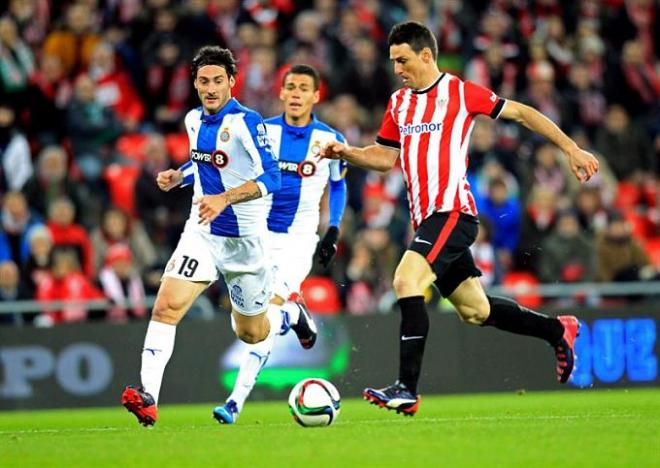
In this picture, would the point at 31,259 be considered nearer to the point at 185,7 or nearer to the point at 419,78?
the point at 185,7

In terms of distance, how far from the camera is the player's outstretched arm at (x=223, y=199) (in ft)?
29.7

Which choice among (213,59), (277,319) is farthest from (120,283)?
(213,59)

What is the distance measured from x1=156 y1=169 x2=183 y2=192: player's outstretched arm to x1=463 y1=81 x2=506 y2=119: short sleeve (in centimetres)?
203

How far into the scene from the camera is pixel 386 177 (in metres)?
17.4

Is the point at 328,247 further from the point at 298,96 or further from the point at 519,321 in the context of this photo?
the point at 519,321

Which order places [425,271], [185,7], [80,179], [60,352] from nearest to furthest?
[425,271], [60,352], [80,179], [185,7]

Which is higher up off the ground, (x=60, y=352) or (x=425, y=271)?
(x=425, y=271)

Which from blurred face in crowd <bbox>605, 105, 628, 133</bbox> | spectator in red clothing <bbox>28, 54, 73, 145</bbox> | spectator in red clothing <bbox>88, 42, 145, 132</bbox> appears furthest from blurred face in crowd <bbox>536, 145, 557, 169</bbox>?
spectator in red clothing <bbox>28, 54, 73, 145</bbox>

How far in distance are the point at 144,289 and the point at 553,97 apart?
6130 millimetres

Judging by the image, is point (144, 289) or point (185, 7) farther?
point (185, 7)

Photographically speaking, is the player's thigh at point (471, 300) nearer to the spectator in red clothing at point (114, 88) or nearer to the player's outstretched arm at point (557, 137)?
the player's outstretched arm at point (557, 137)

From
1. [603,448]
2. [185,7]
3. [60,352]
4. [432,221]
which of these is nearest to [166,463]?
[603,448]

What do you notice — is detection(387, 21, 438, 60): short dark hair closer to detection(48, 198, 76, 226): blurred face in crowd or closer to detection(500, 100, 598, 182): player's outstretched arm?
detection(500, 100, 598, 182): player's outstretched arm

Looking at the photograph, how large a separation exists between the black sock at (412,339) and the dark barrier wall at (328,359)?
18.3 feet
